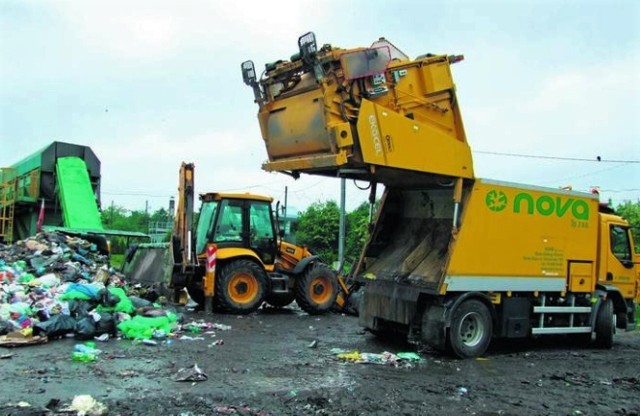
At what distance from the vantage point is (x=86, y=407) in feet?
15.4

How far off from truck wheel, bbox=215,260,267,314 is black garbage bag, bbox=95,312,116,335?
3.02m

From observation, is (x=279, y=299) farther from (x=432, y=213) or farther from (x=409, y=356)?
(x=409, y=356)

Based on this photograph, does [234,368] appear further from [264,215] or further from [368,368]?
[264,215]

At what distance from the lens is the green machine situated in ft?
49.2

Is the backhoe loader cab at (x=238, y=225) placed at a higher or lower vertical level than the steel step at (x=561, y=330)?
higher

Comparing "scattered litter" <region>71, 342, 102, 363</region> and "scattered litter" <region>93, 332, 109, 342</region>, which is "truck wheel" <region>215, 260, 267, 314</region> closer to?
"scattered litter" <region>93, 332, 109, 342</region>

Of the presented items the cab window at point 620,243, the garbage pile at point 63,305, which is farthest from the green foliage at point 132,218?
the cab window at point 620,243

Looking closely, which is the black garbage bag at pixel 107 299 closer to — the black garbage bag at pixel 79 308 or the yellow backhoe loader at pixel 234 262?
the black garbage bag at pixel 79 308

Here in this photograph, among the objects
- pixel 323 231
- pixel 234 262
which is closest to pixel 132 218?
pixel 323 231

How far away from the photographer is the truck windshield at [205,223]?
463 inches

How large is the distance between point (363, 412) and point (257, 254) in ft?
23.8

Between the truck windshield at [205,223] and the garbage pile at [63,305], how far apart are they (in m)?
1.74

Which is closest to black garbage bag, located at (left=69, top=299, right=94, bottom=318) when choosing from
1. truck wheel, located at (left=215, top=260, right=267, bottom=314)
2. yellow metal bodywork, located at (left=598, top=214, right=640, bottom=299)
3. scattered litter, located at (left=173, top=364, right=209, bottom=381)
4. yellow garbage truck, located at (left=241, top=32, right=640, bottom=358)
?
scattered litter, located at (left=173, top=364, right=209, bottom=381)

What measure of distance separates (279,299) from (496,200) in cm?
586
